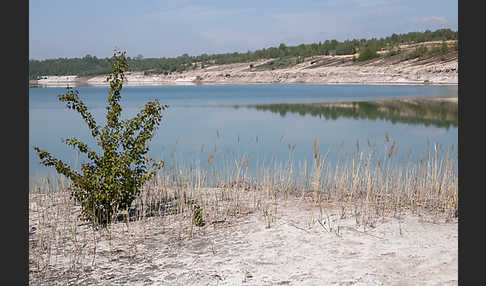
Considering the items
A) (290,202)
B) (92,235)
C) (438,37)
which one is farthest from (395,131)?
(438,37)

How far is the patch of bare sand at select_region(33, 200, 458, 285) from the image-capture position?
4711mm

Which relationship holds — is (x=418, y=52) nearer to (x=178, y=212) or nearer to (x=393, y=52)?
(x=393, y=52)

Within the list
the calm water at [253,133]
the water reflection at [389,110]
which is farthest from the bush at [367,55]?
the calm water at [253,133]

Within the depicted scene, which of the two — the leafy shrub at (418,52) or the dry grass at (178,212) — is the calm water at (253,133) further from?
the leafy shrub at (418,52)

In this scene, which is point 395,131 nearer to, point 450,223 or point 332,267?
point 450,223

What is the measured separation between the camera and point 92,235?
6.24 m

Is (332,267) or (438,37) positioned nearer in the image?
(332,267)

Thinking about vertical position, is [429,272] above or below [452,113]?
below

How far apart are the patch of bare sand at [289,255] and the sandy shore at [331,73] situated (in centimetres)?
3515

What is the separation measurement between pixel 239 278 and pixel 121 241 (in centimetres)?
180

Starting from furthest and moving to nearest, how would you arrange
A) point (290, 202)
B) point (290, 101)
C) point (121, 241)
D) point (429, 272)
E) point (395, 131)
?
1. point (290, 101)
2. point (395, 131)
3. point (290, 202)
4. point (121, 241)
5. point (429, 272)

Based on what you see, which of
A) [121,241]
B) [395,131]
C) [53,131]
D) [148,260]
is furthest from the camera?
[53,131]

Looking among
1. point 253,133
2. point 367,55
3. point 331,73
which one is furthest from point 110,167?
point 367,55

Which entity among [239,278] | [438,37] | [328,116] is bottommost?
[239,278]
